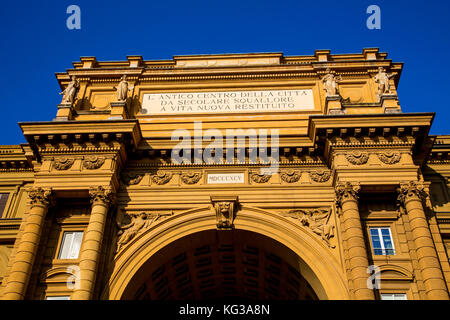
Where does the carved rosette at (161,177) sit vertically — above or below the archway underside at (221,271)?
above

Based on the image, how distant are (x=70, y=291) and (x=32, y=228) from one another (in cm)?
300

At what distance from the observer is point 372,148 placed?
2231cm

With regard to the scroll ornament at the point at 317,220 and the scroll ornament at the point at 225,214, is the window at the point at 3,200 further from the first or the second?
the scroll ornament at the point at 317,220

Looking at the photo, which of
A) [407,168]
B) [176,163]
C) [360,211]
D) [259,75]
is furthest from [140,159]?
[407,168]

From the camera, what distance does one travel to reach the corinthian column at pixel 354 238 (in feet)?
61.8

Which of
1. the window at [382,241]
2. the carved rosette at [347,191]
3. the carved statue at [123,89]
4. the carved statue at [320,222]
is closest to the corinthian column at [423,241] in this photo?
the window at [382,241]

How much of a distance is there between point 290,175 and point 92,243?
896 centimetres

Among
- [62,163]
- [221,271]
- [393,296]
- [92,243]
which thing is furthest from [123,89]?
[393,296]

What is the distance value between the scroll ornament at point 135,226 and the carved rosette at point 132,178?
157 cm

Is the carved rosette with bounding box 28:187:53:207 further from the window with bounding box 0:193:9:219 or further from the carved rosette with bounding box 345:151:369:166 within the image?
the carved rosette with bounding box 345:151:369:166

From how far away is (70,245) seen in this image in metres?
22.0

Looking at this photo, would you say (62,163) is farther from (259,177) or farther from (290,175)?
(290,175)
